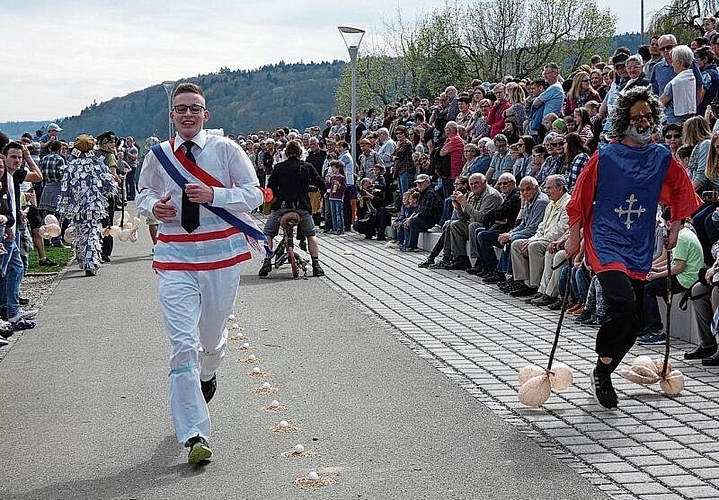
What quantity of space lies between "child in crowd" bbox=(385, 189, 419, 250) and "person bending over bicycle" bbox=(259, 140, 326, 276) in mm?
3376

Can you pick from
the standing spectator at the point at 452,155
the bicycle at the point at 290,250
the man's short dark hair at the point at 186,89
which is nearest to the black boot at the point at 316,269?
the bicycle at the point at 290,250

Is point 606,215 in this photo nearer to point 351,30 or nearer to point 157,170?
point 157,170

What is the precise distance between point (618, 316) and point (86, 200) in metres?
12.4

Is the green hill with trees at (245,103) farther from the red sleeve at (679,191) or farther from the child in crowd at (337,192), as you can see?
the red sleeve at (679,191)

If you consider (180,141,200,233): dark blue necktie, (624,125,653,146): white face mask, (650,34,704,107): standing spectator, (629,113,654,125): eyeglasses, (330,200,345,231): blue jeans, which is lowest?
(330,200,345,231): blue jeans

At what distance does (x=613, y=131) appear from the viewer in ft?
26.8

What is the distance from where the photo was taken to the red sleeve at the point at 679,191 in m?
8.08

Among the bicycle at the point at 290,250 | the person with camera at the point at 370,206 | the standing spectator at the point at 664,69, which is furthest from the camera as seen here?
the person with camera at the point at 370,206

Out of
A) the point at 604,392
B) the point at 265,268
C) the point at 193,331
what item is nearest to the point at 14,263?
the point at 265,268

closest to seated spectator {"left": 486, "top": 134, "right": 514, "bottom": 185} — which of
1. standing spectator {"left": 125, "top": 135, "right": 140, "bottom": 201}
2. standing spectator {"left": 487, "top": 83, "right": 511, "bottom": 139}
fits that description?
standing spectator {"left": 487, "top": 83, "right": 511, "bottom": 139}

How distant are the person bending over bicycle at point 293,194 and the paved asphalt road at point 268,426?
17.1 feet

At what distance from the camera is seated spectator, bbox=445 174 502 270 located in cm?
1672

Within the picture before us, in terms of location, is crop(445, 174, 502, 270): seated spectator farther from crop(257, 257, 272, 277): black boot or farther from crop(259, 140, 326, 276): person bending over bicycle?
crop(257, 257, 272, 277): black boot

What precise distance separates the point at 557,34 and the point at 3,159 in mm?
45195
